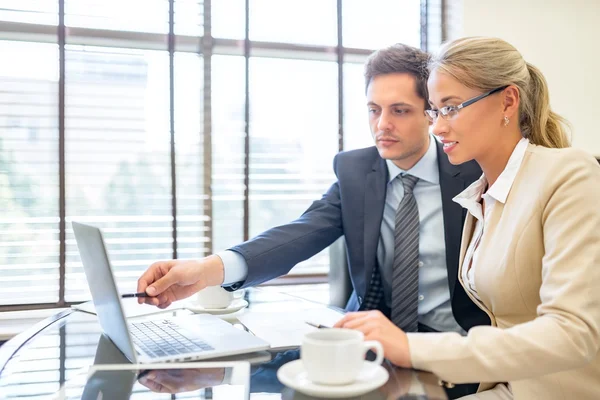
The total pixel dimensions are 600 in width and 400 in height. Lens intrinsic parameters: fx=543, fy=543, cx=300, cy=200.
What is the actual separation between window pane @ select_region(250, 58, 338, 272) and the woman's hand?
2374mm

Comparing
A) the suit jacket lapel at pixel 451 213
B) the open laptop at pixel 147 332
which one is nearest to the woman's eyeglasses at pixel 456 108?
the suit jacket lapel at pixel 451 213

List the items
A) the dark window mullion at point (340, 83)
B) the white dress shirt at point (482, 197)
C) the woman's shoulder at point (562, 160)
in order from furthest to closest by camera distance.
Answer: the dark window mullion at point (340, 83)
the white dress shirt at point (482, 197)
the woman's shoulder at point (562, 160)

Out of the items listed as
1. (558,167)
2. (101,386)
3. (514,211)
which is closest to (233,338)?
(101,386)

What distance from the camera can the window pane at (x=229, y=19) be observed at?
323 cm

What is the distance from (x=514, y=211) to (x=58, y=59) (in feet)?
8.74

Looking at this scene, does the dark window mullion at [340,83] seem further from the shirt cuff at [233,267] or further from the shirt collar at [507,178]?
the shirt collar at [507,178]

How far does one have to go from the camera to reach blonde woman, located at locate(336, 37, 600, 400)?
36.1 inches

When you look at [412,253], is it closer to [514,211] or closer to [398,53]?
[514,211]

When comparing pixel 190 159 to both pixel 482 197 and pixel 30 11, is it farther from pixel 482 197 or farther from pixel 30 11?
pixel 482 197

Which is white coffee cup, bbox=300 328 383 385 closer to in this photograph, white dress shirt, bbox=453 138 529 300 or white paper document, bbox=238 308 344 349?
white paper document, bbox=238 308 344 349

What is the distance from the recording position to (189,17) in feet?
10.5

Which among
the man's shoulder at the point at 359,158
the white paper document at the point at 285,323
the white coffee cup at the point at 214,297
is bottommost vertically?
the white paper document at the point at 285,323

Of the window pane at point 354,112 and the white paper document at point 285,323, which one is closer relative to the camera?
the white paper document at point 285,323

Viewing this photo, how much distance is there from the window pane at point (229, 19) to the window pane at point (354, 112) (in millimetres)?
709
